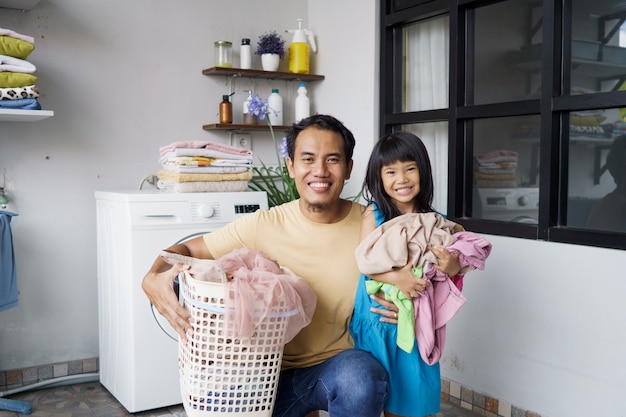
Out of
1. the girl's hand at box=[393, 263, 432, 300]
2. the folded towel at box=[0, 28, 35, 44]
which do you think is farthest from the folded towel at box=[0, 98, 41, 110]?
the girl's hand at box=[393, 263, 432, 300]

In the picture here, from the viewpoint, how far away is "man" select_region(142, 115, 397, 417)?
195 cm

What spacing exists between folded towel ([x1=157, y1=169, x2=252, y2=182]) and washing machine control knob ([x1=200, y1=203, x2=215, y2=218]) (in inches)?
5.7

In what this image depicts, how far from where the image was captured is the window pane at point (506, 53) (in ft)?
8.82

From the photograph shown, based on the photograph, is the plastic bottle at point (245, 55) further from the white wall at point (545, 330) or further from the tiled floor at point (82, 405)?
the tiled floor at point (82, 405)

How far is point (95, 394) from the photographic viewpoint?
3162mm

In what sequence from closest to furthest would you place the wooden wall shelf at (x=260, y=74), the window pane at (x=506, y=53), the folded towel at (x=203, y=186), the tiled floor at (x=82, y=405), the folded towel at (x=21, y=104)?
the window pane at (x=506, y=53), the folded towel at (x=21, y=104), the tiled floor at (x=82, y=405), the folded towel at (x=203, y=186), the wooden wall shelf at (x=260, y=74)

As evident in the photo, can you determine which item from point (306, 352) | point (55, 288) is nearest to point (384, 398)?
point (306, 352)

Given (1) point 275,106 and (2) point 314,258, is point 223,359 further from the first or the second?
(1) point 275,106

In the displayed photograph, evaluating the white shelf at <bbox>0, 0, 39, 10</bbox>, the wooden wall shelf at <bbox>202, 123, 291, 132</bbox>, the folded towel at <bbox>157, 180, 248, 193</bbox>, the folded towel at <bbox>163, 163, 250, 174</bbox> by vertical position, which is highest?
the white shelf at <bbox>0, 0, 39, 10</bbox>

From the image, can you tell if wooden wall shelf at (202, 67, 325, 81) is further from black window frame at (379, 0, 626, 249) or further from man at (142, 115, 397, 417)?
man at (142, 115, 397, 417)

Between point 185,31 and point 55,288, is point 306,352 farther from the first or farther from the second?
point 185,31

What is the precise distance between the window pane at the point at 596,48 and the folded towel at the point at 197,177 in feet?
4.95

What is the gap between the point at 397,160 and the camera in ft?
6.44

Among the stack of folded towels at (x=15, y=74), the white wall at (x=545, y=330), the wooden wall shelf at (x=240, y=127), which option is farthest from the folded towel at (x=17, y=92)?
the white wall at (x=545, y=330)
